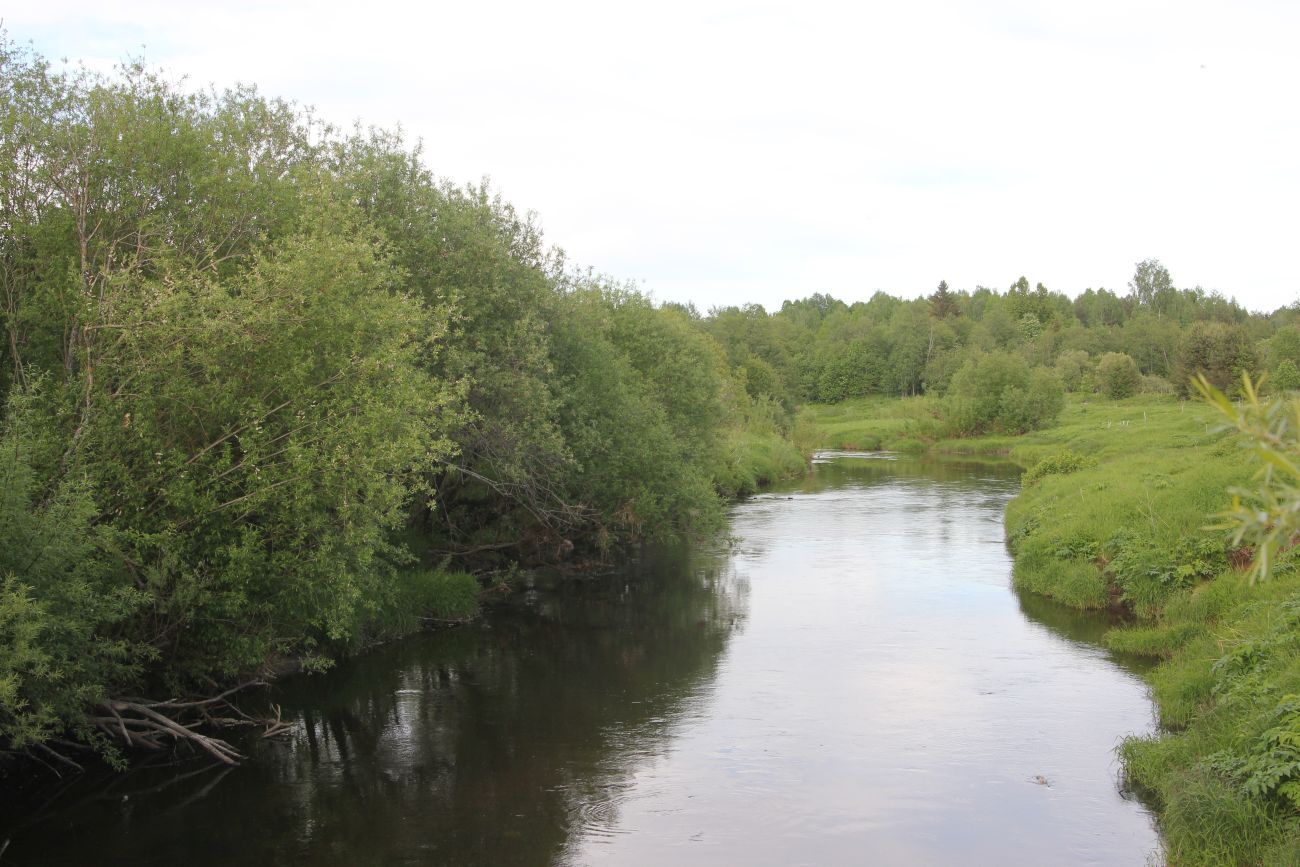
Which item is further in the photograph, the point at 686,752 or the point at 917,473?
the point at 917,473

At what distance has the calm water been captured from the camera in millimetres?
13906

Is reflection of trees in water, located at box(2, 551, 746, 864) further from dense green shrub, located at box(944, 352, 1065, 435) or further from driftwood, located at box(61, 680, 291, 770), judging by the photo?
dense green shrub, located at box(944, 352, 1065, 435)

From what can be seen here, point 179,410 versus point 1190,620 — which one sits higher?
point 179,410

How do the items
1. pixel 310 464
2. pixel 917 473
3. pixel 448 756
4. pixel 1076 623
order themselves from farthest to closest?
pixel 917 473 < pixel 1076 623 < pixel 448 756 < pixel 310 464

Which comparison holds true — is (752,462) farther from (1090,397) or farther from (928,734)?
(1090,397)

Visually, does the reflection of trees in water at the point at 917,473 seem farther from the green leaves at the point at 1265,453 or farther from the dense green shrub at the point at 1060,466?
the green leaves at the point at 1265,453

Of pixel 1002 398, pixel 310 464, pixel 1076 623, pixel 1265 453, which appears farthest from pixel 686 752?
pixel 1002 398

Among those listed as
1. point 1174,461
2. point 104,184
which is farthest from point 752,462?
point 104,184

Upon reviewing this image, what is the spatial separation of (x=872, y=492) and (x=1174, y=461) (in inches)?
770

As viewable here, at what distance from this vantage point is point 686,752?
17.2m

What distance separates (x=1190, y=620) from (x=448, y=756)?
15466 millimetres

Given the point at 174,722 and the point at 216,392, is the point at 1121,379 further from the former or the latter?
the point at 174,722

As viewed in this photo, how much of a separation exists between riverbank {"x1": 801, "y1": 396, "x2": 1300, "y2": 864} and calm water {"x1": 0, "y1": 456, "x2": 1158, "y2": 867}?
913 mm

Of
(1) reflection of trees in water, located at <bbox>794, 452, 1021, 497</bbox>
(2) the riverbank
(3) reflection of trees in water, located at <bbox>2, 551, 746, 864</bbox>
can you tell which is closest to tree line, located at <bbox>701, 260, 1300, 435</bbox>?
(1) reflection of trees in water, located at <bbox>794, 452, 1021, 497</bbox>
